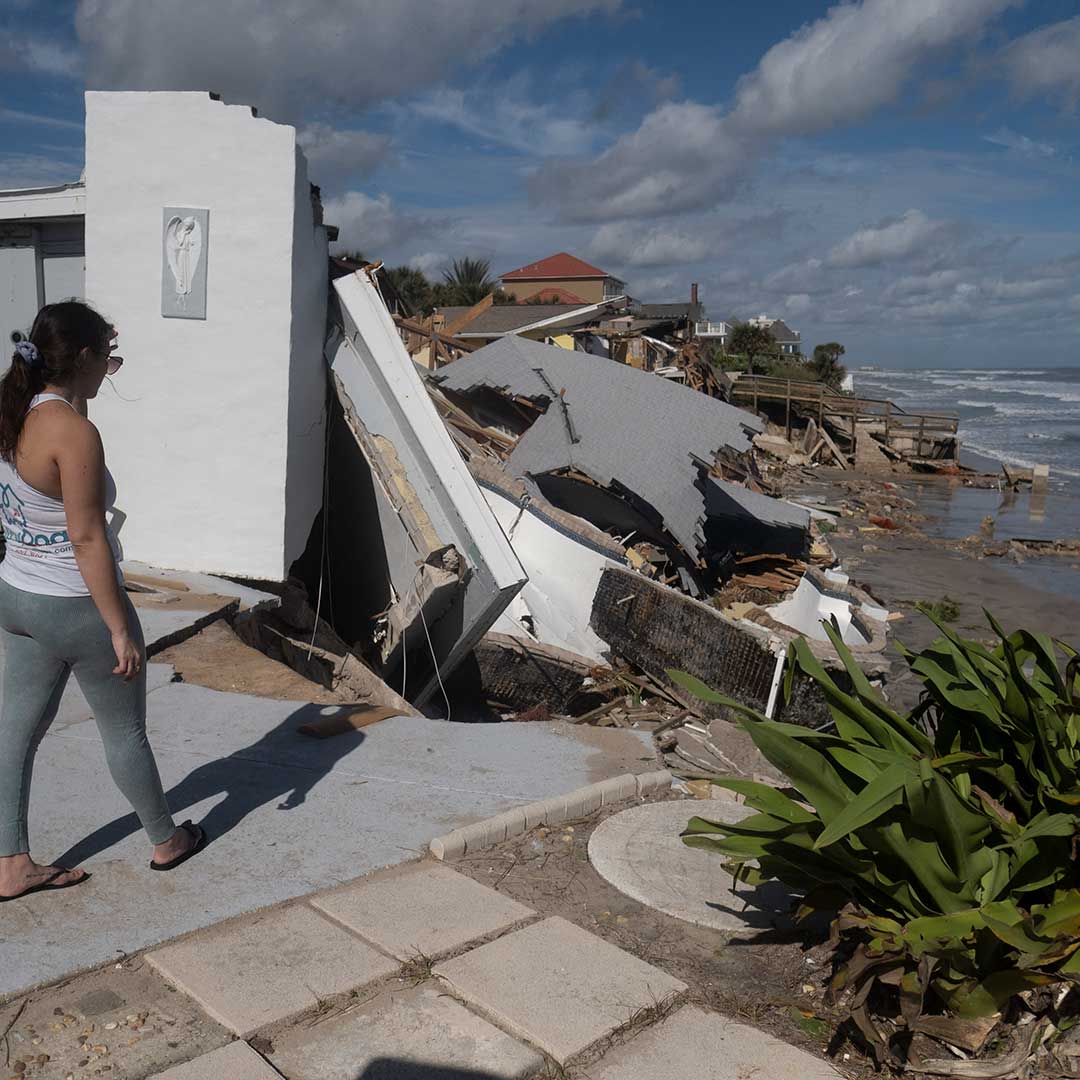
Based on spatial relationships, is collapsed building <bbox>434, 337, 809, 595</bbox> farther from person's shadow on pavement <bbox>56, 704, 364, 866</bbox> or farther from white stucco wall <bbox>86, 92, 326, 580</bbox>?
person's shadow on pavement <bbox>56, 704, 364, 866</bbox>

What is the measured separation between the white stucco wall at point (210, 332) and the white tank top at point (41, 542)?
4.70m

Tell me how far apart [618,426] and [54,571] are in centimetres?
855

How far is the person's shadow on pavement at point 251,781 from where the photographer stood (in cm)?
378

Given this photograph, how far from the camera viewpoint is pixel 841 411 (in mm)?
37844

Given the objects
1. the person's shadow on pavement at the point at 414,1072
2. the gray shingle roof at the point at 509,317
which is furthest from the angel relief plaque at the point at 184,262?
the gray shingle roof at the point at 509,317

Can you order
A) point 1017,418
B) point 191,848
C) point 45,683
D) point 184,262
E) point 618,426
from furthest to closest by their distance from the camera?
point 1017,418, point 618,426, point 184,262, point 191,848, point 45,683

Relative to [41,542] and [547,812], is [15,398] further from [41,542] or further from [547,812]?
[547,812]

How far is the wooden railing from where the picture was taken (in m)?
36.6

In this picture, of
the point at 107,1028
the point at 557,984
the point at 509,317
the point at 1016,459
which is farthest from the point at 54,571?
the point at 1016,459

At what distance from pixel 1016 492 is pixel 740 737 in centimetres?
2716

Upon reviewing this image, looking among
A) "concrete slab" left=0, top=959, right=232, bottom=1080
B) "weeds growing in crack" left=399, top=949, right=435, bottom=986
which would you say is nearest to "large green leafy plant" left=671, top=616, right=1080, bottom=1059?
"weeds growing in crack" left=399, top=949, right=435, bottom=986

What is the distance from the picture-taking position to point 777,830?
120 inches

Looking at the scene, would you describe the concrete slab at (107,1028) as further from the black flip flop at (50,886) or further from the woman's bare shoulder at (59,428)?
the woman's bare shoulder at (59,428)

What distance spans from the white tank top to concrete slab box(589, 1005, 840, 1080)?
6.56ft
